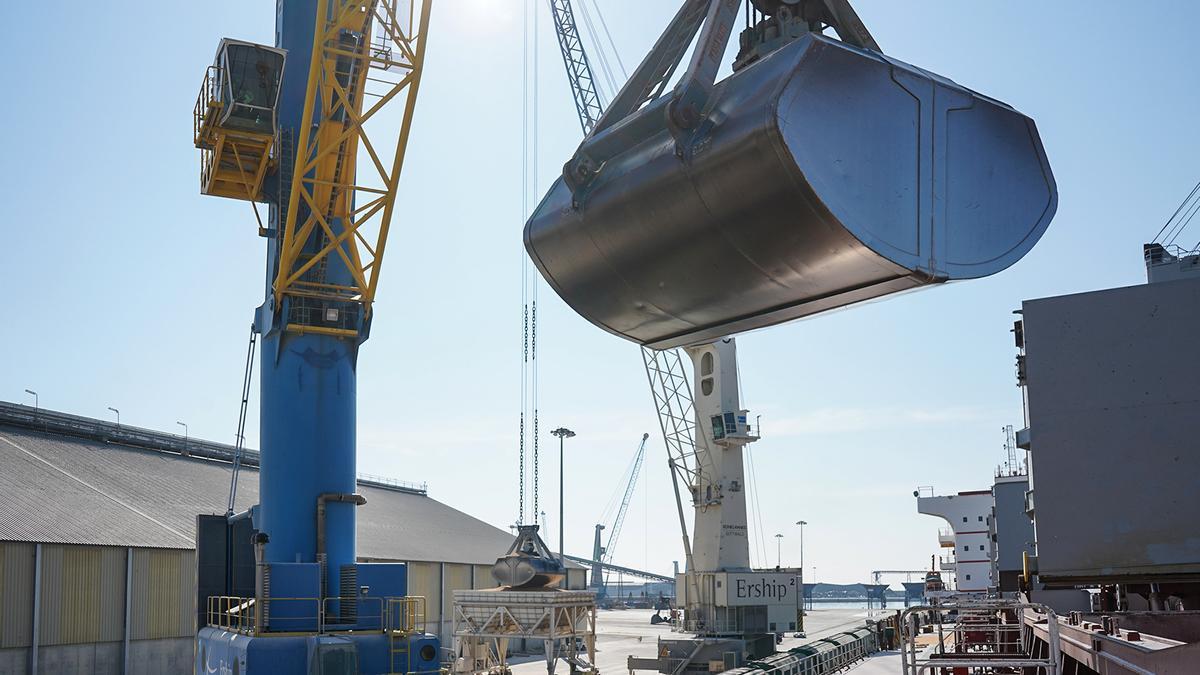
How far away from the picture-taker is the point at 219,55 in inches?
983

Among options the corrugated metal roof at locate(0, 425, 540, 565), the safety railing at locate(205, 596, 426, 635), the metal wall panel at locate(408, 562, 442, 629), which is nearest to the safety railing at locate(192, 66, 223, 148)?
the safety railing at locate(205, 596, 426, 635)

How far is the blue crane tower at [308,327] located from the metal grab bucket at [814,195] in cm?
1637

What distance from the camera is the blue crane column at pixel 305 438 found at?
23.2 m

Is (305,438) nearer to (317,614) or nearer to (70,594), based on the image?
(317,614)

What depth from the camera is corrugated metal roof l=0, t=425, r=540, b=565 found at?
38062mm

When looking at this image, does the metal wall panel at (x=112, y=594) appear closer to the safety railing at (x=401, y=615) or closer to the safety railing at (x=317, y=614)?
the safety railing at (x=317, y=614)

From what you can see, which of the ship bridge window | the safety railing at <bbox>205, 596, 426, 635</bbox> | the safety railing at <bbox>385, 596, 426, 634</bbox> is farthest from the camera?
the ship bridge window

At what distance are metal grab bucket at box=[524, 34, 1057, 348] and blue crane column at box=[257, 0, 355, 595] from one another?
17265 millimetres

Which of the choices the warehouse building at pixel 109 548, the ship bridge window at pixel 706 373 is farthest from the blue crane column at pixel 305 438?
the ship bridge window at pixel 706 373

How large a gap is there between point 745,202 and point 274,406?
63.1 feet

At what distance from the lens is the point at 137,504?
43.8 meters

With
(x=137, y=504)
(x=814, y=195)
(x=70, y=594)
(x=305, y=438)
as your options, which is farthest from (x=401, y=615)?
(x=137, y=504)

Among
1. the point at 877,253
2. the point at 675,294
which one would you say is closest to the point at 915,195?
the point at 877,253

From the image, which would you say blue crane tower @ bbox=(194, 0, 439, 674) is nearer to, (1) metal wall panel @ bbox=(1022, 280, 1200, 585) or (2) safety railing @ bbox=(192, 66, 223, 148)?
(2) safety railing @ bbox=(192, 66, 223, 148)
